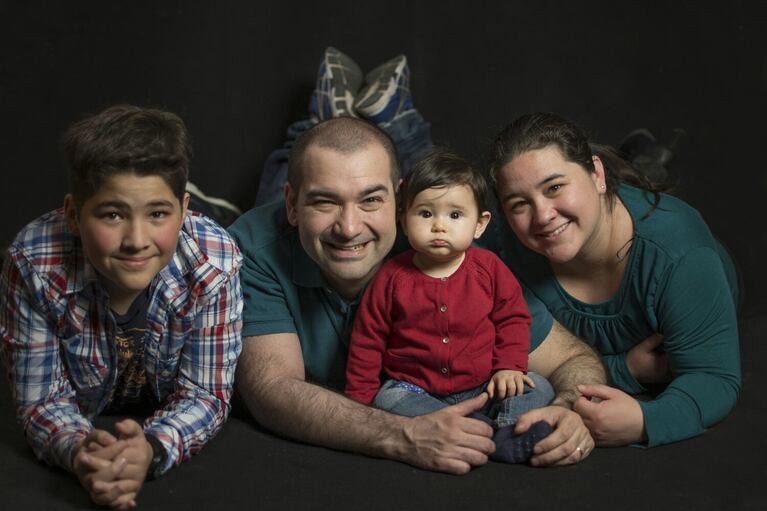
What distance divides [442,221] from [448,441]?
Answer: 0.45 meters

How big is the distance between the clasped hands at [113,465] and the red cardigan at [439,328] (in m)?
0.52

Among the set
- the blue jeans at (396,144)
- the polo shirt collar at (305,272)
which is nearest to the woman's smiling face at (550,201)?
the polo shirt collar at (305,272)

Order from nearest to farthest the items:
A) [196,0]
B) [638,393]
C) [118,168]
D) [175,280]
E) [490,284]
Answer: [118,168] < [175,280] < [490,284] < [638,393] < [196,0]

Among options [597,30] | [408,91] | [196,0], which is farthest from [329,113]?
[597,30]

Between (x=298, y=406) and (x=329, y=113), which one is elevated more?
(x=329, y=113)

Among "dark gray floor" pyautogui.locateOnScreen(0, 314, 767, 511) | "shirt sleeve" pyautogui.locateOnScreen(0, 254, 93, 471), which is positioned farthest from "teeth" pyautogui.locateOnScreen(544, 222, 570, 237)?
"shirt sleeve" pyautogui.locateOnScreen(0, 254, 93, 471)

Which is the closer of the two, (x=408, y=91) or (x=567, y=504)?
(x=567, y=504)

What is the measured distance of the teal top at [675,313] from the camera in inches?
88.3

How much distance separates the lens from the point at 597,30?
3.51 metres

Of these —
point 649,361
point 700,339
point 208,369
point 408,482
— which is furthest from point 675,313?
point 208,369

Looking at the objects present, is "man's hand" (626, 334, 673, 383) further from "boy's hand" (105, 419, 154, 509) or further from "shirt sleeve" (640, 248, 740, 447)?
"boy's hand" (105, 419, 154, 509)

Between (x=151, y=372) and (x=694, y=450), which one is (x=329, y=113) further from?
(x=694, y=450)

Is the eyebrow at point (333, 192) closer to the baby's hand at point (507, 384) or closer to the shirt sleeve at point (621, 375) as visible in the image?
the baby's hand at point (507, 384)

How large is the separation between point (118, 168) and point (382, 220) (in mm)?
579
